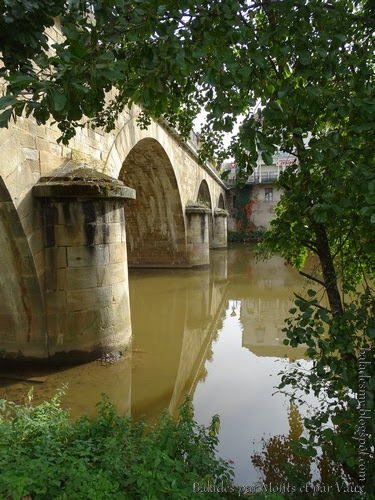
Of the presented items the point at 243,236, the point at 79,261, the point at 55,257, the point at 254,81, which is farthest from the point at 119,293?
the point at 243,236

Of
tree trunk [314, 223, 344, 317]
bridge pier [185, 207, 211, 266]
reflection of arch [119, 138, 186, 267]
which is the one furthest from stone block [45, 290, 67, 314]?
bridge pier [185, 207, 211, 266]

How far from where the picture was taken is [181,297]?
8625mm

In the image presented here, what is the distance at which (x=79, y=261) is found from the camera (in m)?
4.33

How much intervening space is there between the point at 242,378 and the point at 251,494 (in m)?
2.32

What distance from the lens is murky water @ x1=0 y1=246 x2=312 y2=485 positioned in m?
3.43

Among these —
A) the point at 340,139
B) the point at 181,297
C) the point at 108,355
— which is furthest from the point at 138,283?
the point at 340,139

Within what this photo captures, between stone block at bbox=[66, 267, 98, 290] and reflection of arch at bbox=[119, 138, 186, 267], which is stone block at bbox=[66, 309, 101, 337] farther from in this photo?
reflection of arch at bbox=[119, 138, 186, 267]

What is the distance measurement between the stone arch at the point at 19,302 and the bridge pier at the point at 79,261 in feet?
0.38

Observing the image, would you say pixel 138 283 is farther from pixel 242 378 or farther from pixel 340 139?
pixel 340 139

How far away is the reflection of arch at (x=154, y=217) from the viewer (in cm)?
1120

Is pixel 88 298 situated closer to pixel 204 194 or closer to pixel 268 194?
pixel 204 194

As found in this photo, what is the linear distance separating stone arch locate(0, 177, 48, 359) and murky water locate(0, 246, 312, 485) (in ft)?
0.93

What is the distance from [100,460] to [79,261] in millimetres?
2582

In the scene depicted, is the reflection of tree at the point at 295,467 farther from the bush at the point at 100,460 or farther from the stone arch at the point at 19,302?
the stone arch at the point at 19,302
